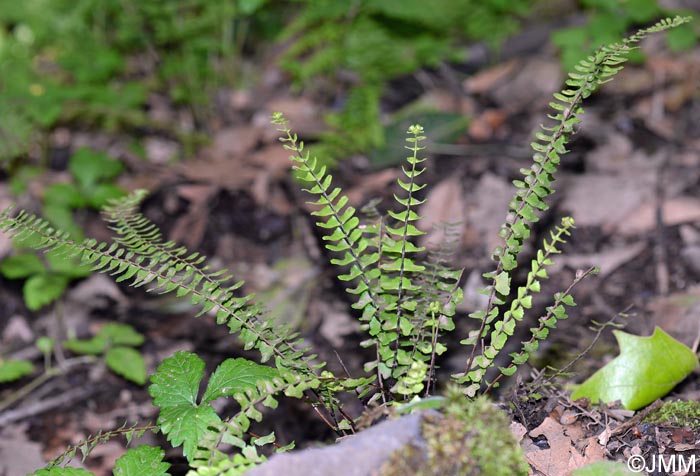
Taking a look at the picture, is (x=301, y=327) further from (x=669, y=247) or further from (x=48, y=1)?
(x=48, y=1)

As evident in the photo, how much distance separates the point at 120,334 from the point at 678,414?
2.59 m

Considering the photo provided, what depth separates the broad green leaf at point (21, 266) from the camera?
359 cm

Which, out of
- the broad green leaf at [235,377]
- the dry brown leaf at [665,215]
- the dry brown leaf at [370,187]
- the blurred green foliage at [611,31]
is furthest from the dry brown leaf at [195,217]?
the dry brown leaf at [665,215]

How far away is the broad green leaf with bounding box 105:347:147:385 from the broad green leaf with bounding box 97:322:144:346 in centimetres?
7

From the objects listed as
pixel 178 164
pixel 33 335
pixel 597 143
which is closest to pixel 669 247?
pixel 597 143

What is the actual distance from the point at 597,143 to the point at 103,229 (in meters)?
3.09

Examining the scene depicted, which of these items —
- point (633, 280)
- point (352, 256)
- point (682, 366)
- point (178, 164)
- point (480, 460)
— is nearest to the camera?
point (480, 460)

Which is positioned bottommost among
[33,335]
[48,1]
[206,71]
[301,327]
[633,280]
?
[33,335]

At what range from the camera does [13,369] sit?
3332 mm

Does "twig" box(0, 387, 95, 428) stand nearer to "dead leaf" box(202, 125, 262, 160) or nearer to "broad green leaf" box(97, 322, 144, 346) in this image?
"broad green leaf" box(97, 322, 144, 346)

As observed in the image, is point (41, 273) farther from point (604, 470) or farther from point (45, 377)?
point (604, 470)

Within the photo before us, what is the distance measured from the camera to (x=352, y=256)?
2.13 meters

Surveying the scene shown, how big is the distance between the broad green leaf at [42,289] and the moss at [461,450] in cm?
252

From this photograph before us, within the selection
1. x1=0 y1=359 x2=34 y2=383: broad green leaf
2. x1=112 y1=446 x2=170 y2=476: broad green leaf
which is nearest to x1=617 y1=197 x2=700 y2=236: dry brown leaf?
x1=112 y1=446 x2=170 y2=476: broad green leaf
